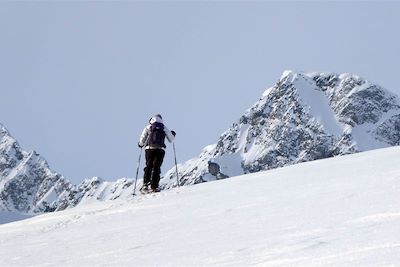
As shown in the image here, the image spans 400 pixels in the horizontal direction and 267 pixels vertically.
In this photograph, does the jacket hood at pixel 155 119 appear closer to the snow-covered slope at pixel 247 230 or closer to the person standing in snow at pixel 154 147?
the person standing in snow at pixel 154 147

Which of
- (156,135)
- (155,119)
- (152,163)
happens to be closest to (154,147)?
(156,135)

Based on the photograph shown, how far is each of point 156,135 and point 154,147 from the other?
29 centimetres

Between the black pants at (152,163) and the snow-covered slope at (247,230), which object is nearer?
the snow-covered slope at (247,230)

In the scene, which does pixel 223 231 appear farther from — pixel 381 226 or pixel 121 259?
pixel 381 226

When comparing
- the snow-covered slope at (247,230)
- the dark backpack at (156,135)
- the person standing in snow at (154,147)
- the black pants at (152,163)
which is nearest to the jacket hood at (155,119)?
the person standing in snow at (154,147)

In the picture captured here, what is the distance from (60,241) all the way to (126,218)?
1.85 m

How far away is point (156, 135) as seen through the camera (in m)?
16.4

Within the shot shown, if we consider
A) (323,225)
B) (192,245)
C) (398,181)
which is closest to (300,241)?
(323,225)

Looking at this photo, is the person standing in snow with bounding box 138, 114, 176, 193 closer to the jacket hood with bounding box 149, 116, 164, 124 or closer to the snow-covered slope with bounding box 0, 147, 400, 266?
the jacket hood with bounding box 149, 116, 164, 124

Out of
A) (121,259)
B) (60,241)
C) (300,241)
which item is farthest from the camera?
(60,241)

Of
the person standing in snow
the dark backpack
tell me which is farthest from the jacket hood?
the dark backpack

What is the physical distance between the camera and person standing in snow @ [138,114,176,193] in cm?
1638

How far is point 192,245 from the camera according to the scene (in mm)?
6469

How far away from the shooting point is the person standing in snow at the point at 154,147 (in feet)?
53.7
